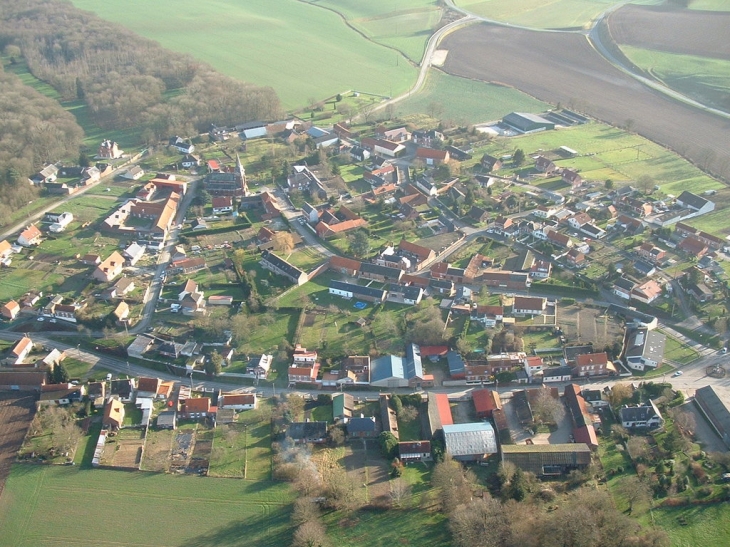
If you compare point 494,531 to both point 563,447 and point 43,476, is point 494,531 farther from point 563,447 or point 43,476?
point 43,476

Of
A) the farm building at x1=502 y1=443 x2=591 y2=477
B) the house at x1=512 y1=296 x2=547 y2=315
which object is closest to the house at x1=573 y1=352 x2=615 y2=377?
the house at x1=512 y1=296 x2=547 y2=315

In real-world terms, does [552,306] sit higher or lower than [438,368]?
higher

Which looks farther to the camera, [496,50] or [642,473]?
[496,50]

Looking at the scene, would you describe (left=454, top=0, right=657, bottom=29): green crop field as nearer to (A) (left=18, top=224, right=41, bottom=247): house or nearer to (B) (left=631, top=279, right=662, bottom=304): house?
(B) (left=631, top=279, right=662, bottom=304): house

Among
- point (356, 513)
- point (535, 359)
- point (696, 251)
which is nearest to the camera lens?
point (356, 513)

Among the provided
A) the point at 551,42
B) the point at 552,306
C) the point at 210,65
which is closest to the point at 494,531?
the point at 552,306

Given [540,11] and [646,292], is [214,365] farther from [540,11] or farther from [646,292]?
[540,11]

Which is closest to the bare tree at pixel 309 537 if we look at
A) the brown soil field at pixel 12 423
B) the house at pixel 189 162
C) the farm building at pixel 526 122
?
the brown soil field at pixel 12 423
